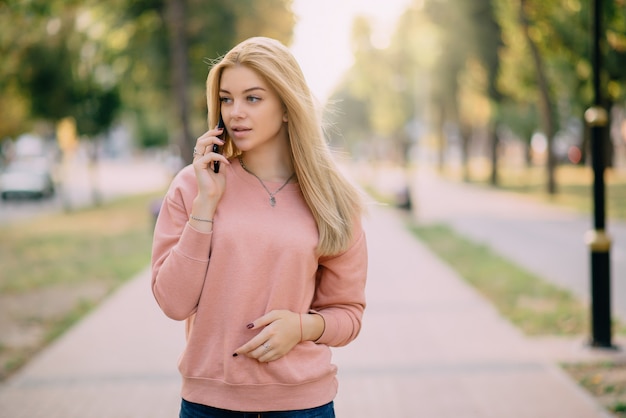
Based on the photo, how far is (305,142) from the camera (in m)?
2.35

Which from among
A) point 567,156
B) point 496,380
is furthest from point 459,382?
point 567,156


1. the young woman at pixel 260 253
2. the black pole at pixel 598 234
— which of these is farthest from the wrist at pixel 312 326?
the black pole at pixel 598 234

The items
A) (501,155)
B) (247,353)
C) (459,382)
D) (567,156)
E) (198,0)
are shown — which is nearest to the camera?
(247,353)

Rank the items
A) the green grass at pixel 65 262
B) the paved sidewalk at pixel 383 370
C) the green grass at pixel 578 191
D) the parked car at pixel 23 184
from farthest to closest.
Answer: the parked car at pixel 23 184 → the green grass at pixel 578 191 → the green grass at pixel 65 262 → the paved sidewalk at pixel 383 370

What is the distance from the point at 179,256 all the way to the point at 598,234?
4867mm

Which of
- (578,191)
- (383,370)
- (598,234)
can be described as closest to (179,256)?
(383,370)

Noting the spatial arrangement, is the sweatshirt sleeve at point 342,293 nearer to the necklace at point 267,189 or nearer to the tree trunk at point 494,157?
the necklace at point 267,189

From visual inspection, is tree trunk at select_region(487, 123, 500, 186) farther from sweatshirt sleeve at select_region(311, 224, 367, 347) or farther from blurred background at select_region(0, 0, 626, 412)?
sweatshirt sleeve at select_region(311, 224, 367, 347)

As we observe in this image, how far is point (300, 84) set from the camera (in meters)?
2.33

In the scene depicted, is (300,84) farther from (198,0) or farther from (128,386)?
(198,0)

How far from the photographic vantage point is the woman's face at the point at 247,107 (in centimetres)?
225

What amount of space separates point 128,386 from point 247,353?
3.66m

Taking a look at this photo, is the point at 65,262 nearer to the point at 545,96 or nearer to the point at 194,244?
the point at 194,244

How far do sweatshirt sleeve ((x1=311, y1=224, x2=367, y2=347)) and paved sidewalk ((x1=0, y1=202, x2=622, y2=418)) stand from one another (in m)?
2.61
